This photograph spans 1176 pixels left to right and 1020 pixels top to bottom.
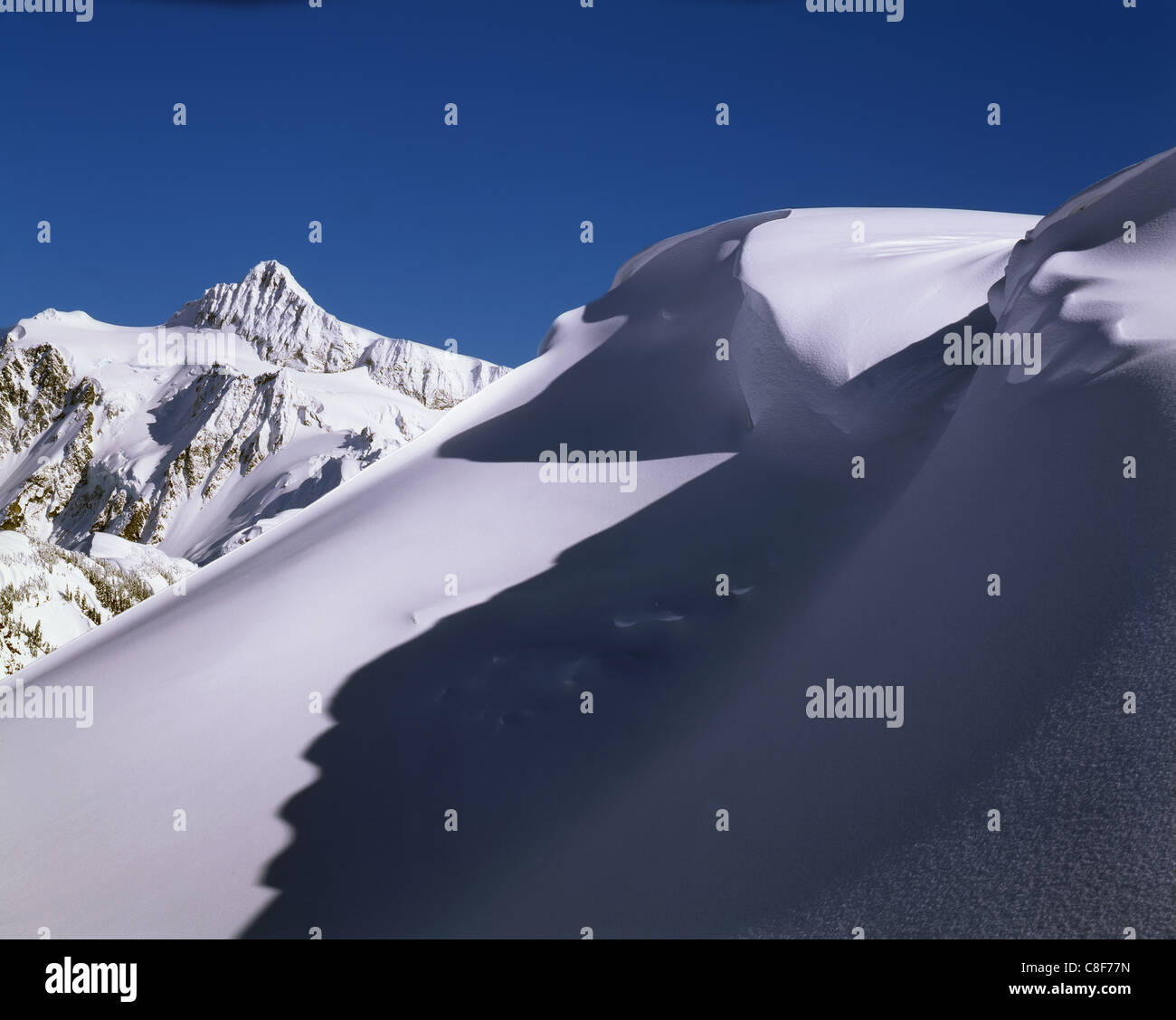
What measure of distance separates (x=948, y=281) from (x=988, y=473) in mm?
4395

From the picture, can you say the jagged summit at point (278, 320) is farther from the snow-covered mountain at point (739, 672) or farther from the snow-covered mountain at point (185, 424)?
the snow-covered mountain at point (739, 672)

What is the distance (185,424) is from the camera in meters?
104

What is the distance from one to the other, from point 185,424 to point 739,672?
110 m

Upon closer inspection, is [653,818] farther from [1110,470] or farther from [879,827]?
[1110,470]

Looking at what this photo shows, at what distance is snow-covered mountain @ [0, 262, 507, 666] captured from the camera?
9162cm
